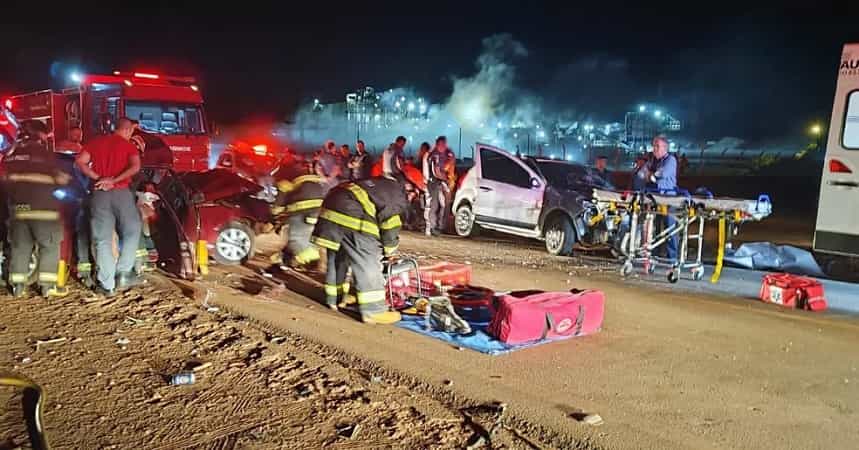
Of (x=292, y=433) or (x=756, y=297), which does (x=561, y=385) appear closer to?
(x=292, y=433)

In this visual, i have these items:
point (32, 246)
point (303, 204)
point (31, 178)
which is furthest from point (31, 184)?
point (303, 204)

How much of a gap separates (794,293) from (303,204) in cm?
583

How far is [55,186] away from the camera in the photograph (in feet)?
26.0

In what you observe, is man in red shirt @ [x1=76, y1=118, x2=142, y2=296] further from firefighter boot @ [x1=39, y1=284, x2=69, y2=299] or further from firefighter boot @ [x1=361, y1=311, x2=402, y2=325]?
firefighter boot @ [x1=361, y1=311, x2=402, y2=325]

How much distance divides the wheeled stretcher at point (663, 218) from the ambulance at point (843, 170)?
0.98 meters

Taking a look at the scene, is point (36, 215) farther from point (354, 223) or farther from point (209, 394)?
point (209, 394)

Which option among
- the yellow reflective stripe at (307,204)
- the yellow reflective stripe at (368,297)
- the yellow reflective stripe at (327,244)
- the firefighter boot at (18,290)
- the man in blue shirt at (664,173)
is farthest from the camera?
the man in blue shirt at (664,173)

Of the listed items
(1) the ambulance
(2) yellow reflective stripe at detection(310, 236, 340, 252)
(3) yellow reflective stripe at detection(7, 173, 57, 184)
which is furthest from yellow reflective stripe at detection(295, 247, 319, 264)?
(1) the ambulance

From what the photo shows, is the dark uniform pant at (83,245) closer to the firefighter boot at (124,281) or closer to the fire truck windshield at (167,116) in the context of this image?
the firefighter boot at (124,281)

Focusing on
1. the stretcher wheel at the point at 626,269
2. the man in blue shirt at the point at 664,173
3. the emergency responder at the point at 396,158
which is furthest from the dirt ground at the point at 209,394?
the man in blue shirt at the point at 664,173

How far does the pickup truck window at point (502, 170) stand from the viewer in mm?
12359

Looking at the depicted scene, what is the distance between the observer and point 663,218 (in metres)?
9.76

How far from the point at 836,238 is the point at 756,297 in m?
1.56

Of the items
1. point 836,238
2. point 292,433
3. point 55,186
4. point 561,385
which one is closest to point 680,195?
point 836,238
